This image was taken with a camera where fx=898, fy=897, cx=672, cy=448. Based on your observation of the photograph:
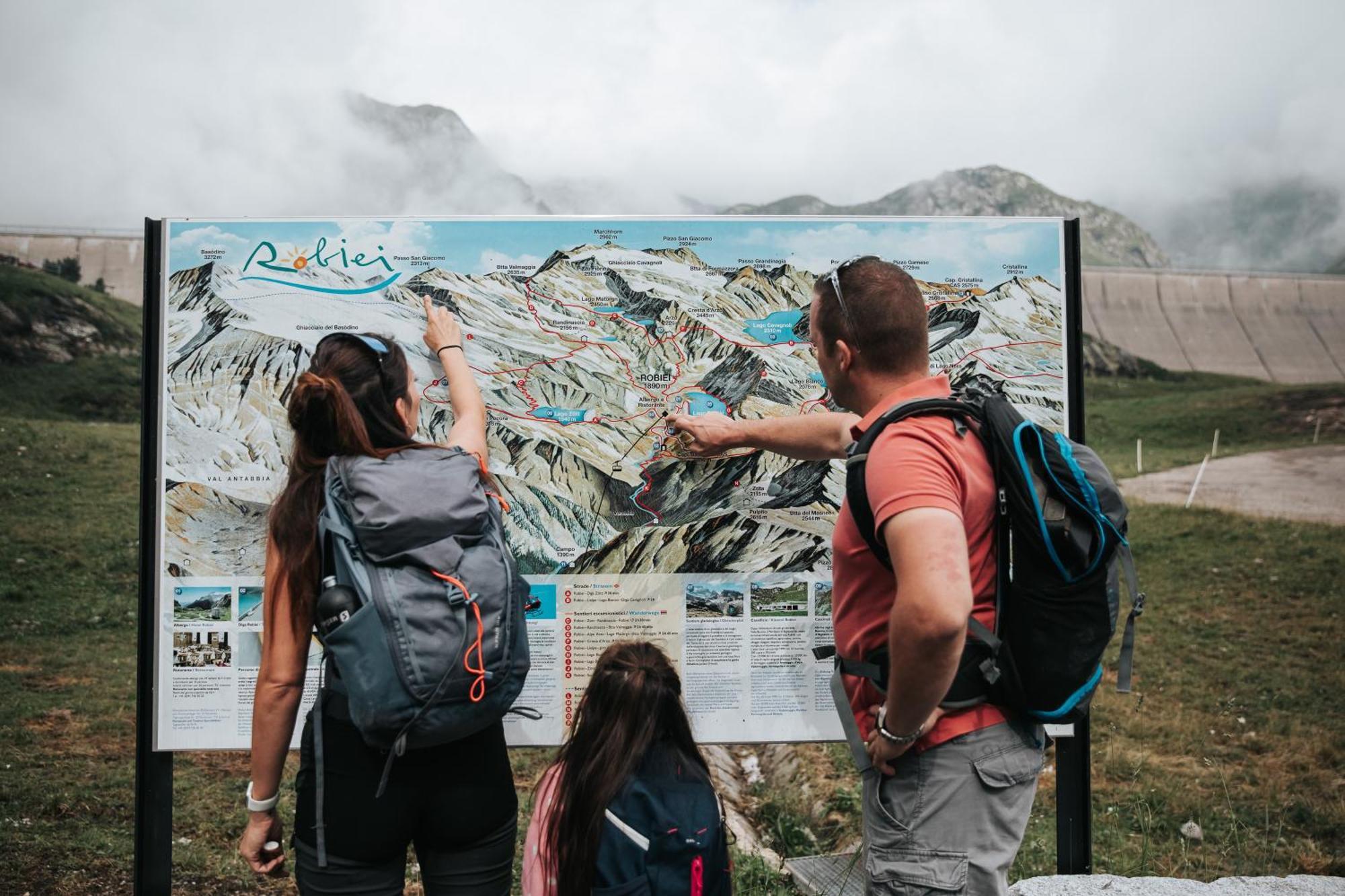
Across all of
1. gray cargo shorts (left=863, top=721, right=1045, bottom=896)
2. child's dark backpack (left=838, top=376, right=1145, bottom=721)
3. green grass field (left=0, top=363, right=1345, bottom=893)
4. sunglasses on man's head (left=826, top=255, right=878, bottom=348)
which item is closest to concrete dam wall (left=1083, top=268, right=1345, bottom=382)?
green grass field (left=0, top=363, right=1345, bottom=893)

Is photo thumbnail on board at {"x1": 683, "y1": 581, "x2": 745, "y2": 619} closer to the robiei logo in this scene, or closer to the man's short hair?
the man's short hair

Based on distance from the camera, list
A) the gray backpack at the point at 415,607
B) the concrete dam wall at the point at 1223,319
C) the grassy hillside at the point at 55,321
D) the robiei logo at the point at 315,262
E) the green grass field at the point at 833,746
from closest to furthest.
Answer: the gray backpack at the point at 415,607, the robiei logo at the point at 315,262, the green grass field at the point at 833,746, the grassy hillside at the point at 55,321, the concrete dam wall at the point at 1223,319

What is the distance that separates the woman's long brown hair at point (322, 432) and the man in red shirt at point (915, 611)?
103cm

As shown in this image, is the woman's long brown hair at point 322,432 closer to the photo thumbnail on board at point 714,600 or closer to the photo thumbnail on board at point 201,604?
the photo thumbnail on board at point 201,604

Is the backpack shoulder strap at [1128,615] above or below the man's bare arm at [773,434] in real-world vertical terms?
below

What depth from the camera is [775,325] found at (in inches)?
122

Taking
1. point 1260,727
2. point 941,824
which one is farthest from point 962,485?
point 1260,727

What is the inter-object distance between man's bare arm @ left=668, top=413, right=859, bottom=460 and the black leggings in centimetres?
124

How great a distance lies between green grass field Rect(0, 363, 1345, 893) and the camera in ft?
20.3

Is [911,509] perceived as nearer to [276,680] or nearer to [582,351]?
[276,680]

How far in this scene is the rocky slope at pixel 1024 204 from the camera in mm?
48656

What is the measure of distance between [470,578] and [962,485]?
1.08 meters

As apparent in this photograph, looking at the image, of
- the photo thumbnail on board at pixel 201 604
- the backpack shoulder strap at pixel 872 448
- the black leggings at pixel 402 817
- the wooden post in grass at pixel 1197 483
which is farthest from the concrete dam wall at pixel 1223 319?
the backpack shoulder strap at pixel 872 448

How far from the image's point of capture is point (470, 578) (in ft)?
6.61
